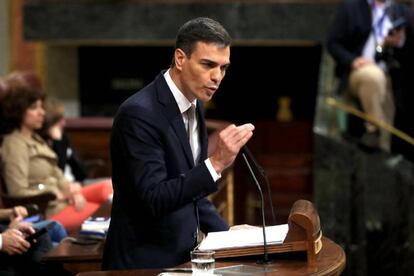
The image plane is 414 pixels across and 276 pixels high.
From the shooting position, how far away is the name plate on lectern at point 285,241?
313 centimetres

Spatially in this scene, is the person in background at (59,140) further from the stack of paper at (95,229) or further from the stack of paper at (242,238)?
the stack of paper at (242,238)

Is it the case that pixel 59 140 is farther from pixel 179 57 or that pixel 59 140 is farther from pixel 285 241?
pixel 285 241

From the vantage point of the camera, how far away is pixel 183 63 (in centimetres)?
328

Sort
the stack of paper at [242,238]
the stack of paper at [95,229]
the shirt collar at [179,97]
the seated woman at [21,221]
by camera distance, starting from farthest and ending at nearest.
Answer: the seated woman at [21,221]
the stack of paper at [95,229]
the shirt collar at [179,97]
the stack of paper at [242,238]

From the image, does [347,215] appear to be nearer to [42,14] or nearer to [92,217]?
[92,217]

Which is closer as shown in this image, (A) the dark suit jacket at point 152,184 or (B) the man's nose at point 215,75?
(A) the dark suit jacket at point 152,184

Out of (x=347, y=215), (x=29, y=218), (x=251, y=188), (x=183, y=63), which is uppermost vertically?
(x=183, y=63)

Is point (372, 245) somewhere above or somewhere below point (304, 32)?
below

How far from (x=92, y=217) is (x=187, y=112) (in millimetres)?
1406

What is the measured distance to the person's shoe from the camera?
6.91 metres

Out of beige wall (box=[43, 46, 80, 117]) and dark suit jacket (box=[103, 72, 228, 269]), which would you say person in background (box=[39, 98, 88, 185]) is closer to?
beige wall (box=[43, 46, 80, 117])

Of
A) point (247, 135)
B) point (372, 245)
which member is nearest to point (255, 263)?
point (247, 135)

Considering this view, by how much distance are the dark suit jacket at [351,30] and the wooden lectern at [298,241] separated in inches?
152

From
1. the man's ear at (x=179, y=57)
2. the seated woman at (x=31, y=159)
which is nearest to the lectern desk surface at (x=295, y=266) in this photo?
the man's ear at (x=179, y=57)
